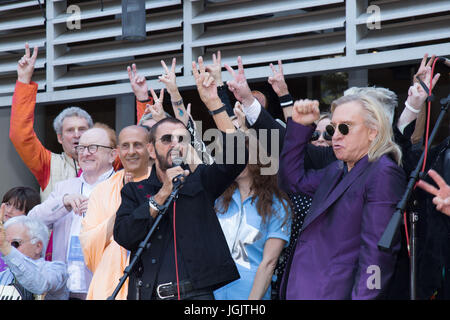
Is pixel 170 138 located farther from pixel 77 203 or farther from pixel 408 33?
pixel 408 33

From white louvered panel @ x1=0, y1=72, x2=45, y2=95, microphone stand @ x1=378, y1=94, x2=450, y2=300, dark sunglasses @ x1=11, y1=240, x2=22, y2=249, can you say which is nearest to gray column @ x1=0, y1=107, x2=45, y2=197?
white louvered panel @ x1=0, y1=72, x2=45, y2=95

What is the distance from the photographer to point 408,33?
18.1 feet

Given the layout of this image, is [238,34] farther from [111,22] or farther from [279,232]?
[279,232]

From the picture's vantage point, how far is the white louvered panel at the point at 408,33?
17.5ft

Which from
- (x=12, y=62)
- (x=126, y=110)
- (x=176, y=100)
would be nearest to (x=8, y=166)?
(x=12, y=62)

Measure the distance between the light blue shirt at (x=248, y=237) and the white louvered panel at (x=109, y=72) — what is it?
95.5 inches

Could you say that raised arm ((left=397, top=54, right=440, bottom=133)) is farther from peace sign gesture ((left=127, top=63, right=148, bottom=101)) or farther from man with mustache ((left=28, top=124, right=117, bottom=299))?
peace sign gesture ((left=127, top=63, right=148, bottom=101))

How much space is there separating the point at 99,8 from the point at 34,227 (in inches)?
110

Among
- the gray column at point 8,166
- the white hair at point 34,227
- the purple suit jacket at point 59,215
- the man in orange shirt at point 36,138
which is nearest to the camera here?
the white hair at point 34,227

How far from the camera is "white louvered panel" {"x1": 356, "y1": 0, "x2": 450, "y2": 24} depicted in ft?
17.5

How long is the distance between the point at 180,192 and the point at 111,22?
347cm

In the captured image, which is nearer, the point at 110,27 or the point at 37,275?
the point at 37,275

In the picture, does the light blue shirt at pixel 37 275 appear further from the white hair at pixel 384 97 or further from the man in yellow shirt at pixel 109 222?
the white hair at pixel 384 97

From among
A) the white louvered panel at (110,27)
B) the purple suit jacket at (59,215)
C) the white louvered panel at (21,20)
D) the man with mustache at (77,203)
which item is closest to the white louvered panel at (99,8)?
the white louvered panel at (110,27)
